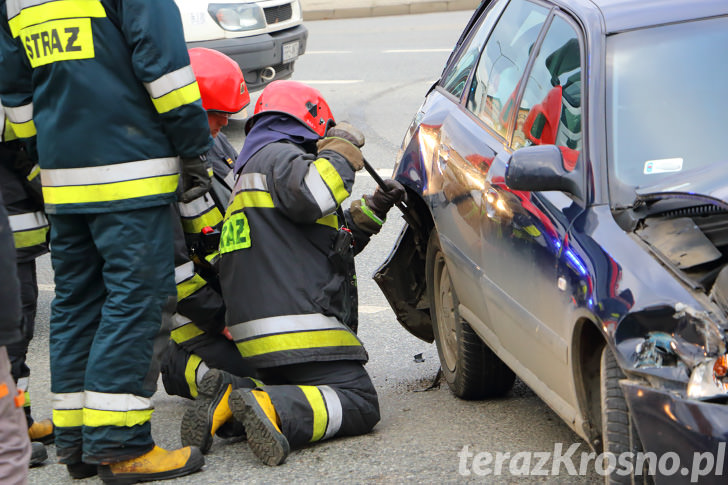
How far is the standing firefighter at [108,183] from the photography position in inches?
142

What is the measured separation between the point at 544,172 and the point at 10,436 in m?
1.65

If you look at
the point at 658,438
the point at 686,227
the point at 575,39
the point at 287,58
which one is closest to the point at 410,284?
the point at 575,39

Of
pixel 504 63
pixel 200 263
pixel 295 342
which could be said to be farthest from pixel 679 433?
pixel 200 263

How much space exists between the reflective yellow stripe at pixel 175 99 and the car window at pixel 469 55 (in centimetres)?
129

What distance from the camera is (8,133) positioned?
422 cm

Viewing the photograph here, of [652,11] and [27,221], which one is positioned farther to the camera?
[27,221]

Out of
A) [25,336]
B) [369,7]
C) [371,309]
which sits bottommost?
[369,7]

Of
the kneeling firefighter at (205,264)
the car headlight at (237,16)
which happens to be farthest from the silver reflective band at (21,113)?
the car headlight at (237,16)

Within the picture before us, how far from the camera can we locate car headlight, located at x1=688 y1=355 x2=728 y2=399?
248 centimetres

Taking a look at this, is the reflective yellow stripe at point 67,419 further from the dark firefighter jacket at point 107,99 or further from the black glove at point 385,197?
the black glove at point 385,197

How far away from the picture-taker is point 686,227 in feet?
9.96

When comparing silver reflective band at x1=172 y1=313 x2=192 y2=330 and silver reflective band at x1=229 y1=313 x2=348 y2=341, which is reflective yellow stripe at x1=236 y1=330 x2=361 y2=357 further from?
silver reflective band at x1=172 y1=313 x2=192 y2=330

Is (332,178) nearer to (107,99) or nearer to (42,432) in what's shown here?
(107,99)

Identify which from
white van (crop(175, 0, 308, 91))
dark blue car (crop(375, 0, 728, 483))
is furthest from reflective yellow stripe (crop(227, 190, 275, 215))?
white van (crop(175, 0, 308, 91))
